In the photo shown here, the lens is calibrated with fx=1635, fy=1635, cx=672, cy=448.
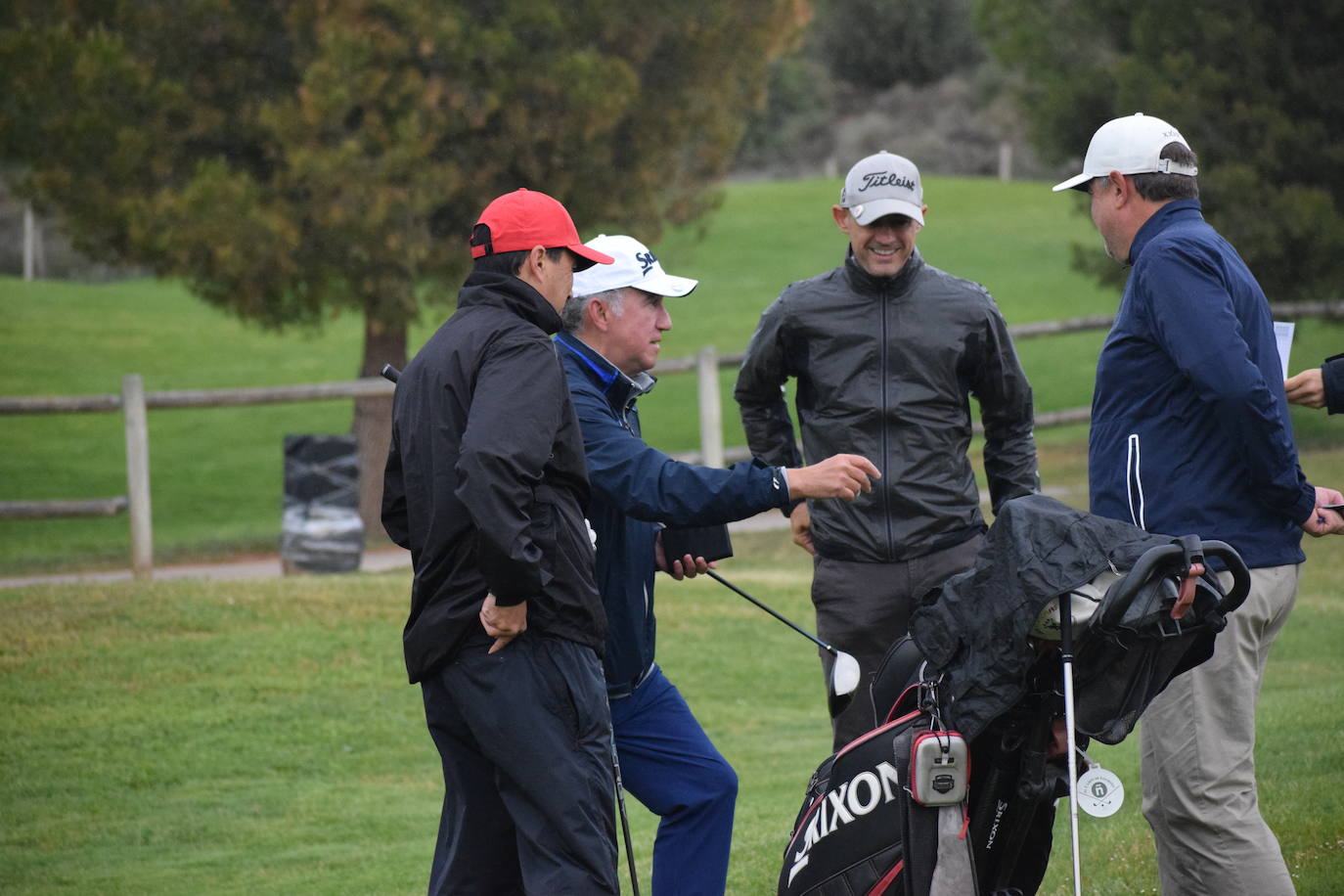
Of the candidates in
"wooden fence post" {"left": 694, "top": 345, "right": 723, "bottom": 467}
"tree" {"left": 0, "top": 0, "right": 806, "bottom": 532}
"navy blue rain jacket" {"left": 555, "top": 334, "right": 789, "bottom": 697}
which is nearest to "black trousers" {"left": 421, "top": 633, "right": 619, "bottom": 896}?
"navy blue rain jacket" {"left": 555, "top": 334, "right": 789, "bottom": 697}

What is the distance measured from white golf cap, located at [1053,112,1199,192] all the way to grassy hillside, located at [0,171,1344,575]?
14.2 meters

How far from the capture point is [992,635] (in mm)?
3934

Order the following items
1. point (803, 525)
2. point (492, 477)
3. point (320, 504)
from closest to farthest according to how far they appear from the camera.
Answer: point (492, 477)
point (803, 525)
point (320, 504)

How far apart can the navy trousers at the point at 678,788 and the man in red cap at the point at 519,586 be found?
0.58 metres

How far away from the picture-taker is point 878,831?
4199 millimetres

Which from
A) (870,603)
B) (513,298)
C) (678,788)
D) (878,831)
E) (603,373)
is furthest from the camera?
(870,603)

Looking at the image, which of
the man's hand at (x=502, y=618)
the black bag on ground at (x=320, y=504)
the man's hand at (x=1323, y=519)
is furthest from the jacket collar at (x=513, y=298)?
the black bag on ground at (x=320, y=504)

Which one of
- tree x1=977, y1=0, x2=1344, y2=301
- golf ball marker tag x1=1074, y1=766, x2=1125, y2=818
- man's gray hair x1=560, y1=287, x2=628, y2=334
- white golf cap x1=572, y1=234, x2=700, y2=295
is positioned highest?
tree x1=977, y1=0, x2=1344, y2=301

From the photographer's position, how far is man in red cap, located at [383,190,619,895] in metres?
3.88

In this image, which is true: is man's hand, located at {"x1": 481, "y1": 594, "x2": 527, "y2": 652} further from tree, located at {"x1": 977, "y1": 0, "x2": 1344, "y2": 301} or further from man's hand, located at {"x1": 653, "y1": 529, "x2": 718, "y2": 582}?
tree, located at {"x1": 977, "y1": 0, "x2": 1344, "y2": 301}

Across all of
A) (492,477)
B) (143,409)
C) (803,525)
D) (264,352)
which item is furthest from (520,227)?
(264,352)

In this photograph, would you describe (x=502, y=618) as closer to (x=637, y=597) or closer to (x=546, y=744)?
(x=546, y=744)

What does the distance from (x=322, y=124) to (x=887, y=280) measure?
1008cm

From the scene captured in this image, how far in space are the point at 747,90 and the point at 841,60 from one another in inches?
1688
